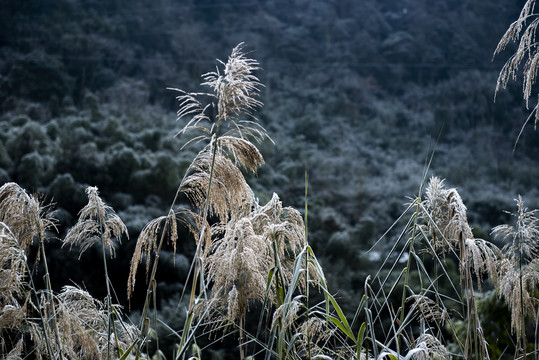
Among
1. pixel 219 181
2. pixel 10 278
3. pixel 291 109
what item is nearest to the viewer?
pixel 10 278

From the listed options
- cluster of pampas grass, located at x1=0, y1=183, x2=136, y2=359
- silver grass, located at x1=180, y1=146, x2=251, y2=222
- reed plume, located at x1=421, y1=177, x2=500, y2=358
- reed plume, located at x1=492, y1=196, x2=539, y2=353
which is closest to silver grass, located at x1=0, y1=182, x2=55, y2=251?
cluster of pampas grass, located at x1=0, y1=183, x2=136, y2=359

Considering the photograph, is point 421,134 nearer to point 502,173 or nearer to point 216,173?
point 502,173

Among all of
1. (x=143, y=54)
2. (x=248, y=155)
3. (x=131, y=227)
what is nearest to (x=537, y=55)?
(x=248, y=155)

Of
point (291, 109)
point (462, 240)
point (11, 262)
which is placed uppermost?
point (462, 240)

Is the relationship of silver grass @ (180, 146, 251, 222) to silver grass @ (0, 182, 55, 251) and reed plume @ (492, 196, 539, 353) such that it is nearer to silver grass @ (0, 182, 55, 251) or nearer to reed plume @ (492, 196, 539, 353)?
silver grass @ (0, 182, 55, 251)

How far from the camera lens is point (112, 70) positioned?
11.7 meters

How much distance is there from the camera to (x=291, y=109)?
39.9 ft

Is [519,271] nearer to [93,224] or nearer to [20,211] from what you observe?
[93,224]

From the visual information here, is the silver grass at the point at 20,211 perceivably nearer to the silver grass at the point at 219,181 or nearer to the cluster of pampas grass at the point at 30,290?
the cluster of pampas grass at the point at 30,290

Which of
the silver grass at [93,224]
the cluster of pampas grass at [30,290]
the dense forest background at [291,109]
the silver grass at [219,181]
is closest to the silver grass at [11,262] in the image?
the cluster of pampas grass at [30,290]

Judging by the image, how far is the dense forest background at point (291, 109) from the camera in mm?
6812

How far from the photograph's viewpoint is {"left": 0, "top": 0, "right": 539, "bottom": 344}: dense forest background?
268 inches

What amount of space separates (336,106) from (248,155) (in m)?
11.6

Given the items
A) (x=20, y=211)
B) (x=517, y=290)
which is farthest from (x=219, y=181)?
(x=517, y=290)
